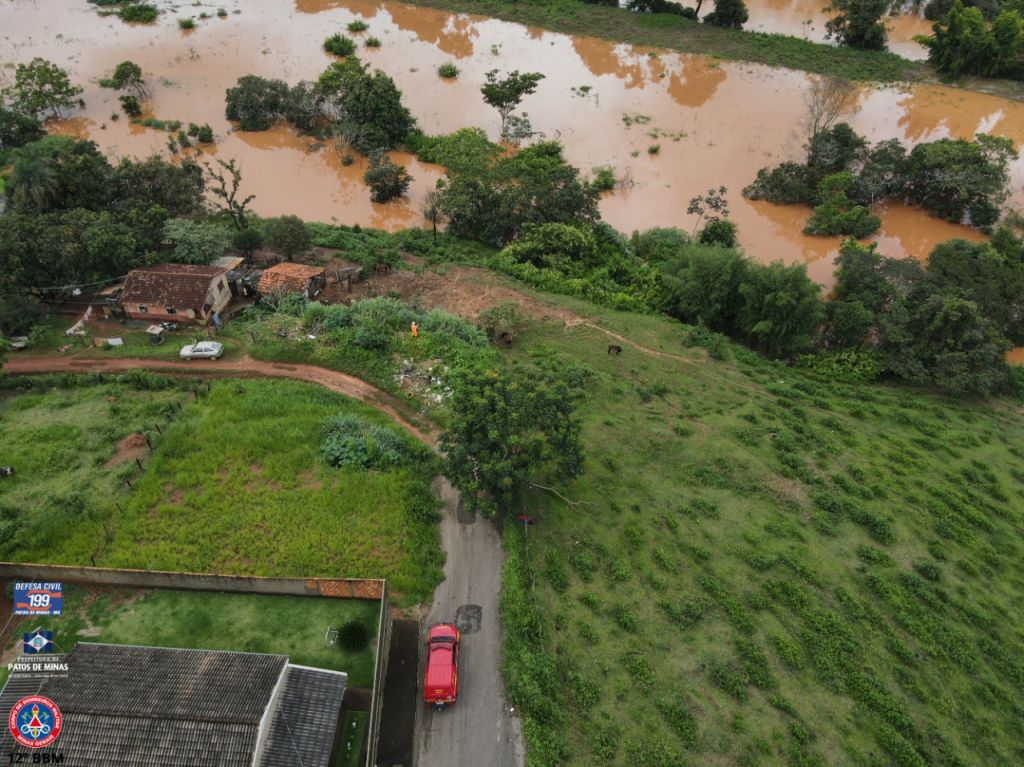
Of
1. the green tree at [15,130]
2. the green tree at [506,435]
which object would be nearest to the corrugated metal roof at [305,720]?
the green tree at [506,435]

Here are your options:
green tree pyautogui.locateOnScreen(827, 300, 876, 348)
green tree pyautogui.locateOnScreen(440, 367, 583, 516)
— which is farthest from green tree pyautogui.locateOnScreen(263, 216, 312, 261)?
green tree pyautogui.locateOnScreen(827, 300, 876, 348)

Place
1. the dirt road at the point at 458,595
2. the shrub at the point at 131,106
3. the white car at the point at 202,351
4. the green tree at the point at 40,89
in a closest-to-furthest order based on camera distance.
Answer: the dirt road at the point at 458,595 < the white car at the point at 202,351 < the green tree at the point at 40,89 < the shrub at the point at 131,106

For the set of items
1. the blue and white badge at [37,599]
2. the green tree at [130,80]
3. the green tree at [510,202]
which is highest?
the green tree at [130,80]

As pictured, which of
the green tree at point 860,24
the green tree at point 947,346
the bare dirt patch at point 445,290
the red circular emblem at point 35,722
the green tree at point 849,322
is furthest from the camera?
the green tree at point 860,24

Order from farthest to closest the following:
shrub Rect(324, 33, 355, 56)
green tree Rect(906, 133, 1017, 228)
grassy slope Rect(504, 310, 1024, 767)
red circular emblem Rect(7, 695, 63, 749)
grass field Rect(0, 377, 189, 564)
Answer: shrub Rect(324, 33, 355, 56) < green tree Rect(906, 133, 1017, 228) < grass field Rect(0, 377, 189, 564) < grassy slope Rect(504, 310, 1024, 767) < red circular emblem Rect(7, 695, 63, 749)

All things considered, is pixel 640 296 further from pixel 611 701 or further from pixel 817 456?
pixel 611 701

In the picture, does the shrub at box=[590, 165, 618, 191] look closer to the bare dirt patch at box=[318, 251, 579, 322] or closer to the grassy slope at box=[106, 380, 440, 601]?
the bare dirt patch at box=[318, 251, 579, 322]

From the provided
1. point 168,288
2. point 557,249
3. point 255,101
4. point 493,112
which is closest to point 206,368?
point 168,288

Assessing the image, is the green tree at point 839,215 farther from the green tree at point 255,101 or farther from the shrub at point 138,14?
the shrub at point 138,14
